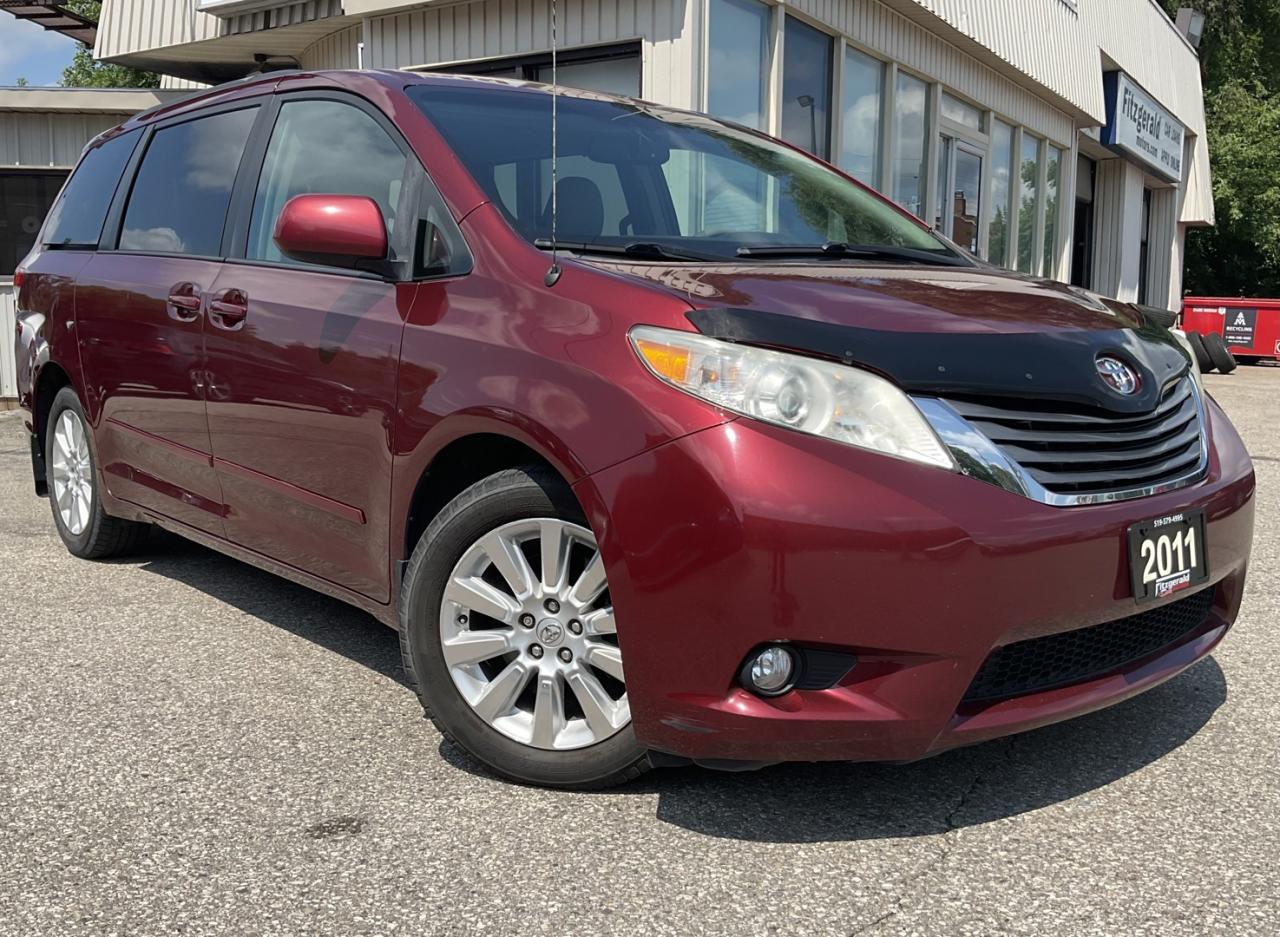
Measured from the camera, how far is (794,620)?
222 centimetres

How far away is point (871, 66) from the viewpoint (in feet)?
33.7

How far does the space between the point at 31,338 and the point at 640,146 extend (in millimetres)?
2786

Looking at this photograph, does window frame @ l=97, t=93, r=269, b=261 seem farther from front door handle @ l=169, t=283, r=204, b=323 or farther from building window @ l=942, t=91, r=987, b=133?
building window @ l=942, t=91, r=987, b=133

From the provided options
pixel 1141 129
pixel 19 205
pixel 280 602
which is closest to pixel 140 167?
pixel 280 602

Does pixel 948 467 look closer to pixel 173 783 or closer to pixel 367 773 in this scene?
pixel 367 773

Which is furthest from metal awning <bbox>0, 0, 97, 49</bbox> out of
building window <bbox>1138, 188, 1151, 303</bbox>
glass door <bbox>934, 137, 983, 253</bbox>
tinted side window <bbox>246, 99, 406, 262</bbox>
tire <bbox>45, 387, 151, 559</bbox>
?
building window <bbox>1138, 188, 1151, 303</bbox>

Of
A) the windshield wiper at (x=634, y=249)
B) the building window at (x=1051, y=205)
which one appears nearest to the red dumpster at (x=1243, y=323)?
the building window at (x=1051, y=205)

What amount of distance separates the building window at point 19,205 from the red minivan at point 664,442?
11840mm

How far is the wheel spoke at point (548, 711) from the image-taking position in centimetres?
261

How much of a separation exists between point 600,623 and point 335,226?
3.71ft

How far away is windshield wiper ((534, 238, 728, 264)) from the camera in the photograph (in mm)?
2785

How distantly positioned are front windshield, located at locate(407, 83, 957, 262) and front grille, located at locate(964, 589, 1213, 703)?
1143 millimetres

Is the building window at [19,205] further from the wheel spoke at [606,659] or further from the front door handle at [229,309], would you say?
the wheel spoke at [606,659]

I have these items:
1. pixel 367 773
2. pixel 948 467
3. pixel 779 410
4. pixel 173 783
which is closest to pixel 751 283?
pixel 779 410
